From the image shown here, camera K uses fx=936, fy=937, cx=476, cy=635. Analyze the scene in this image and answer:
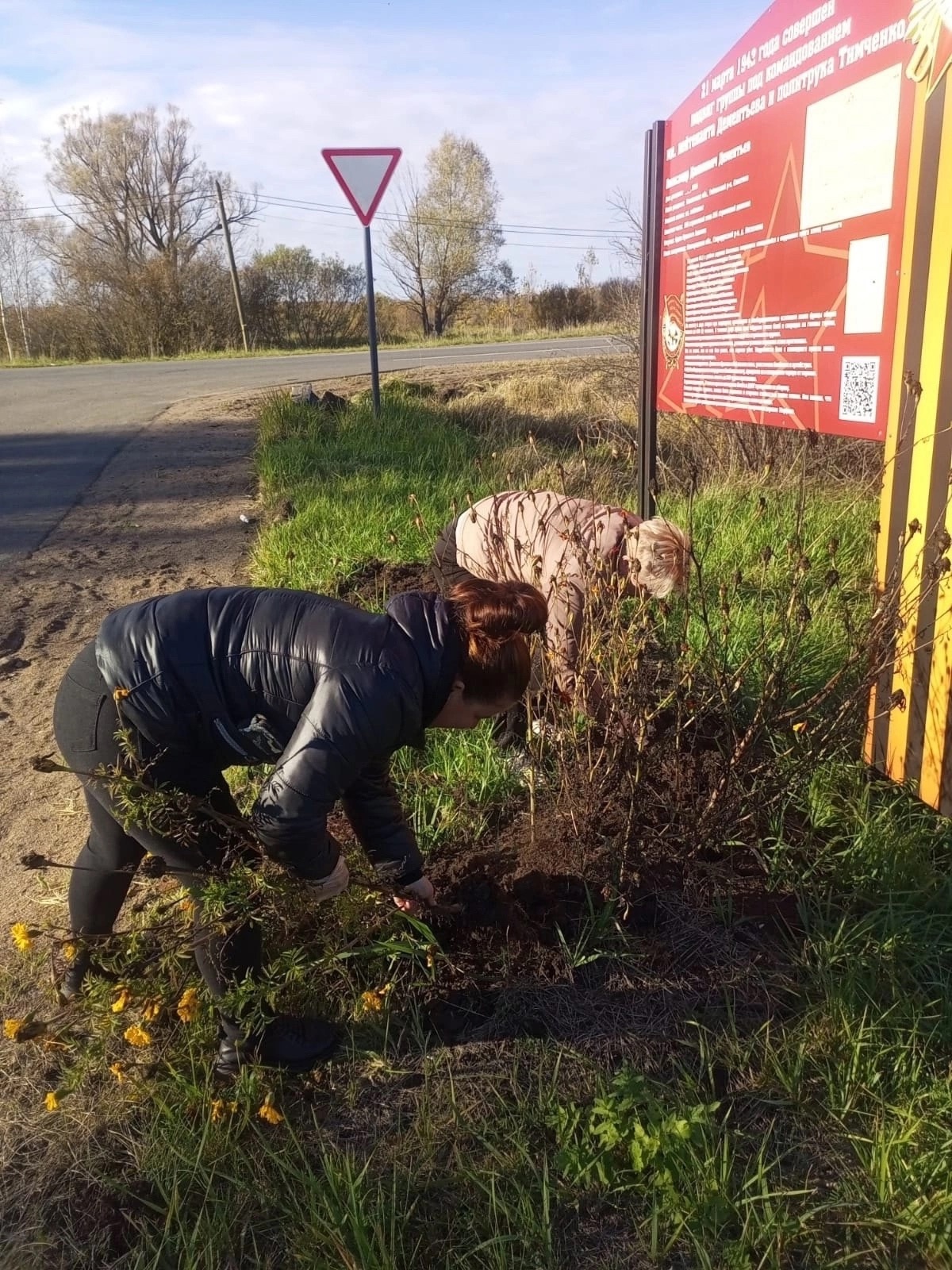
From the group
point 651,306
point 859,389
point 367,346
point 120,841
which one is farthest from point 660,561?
point 367,346

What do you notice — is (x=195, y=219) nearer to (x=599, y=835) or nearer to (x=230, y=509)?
(x=230, y=509)

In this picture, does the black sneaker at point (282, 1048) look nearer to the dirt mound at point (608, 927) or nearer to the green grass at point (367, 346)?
the dirt mound at point (608, 927)

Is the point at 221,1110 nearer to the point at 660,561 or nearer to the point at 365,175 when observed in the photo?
the point at 660,561

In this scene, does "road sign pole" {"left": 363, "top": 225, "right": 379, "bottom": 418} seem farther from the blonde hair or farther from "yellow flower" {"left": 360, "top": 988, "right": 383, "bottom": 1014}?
"yellow flower" {"left": 360, "top": 988, "right": 383, "bottom": 1014}

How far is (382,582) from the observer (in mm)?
4949

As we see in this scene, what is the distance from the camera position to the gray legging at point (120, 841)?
84.2 inches

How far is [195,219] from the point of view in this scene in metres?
34.8

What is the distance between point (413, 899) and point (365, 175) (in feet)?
27.1

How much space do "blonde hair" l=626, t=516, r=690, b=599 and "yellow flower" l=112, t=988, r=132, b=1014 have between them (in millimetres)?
1731

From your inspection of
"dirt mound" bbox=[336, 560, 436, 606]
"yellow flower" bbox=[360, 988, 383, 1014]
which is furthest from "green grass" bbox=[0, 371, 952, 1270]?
"dirt mound" bbox=[336, 560, 436, 606]

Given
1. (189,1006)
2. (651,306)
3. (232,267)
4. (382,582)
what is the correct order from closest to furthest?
1. (189,1006)
2. (651,306)
3. (382,582)
4. (232,267)

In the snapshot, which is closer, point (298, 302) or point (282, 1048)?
point (282, 1048)

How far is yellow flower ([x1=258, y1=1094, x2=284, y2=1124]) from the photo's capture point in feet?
6.67

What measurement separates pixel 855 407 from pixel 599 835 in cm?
157
